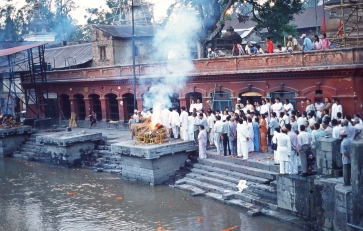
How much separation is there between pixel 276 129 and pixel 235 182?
2569mm

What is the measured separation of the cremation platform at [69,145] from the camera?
897 inches

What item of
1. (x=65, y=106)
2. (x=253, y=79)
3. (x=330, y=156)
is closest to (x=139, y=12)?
(x=65, y=106)

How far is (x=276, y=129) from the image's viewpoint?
567 inches

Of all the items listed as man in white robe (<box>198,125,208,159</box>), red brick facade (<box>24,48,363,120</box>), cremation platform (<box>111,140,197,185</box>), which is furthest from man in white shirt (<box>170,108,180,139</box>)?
red brick facade (<box>24,48,363,120</box>)

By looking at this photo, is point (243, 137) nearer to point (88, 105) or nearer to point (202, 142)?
point (202, 142)

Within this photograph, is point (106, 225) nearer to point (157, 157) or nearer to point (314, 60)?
point (157, 157)

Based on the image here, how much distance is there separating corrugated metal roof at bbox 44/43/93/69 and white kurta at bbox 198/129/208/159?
20.4 meters

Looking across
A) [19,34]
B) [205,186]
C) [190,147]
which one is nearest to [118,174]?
[190,147]

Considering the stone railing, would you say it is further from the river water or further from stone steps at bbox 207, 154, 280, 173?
the river water

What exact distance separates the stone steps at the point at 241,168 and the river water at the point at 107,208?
64.3 inches

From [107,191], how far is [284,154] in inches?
298

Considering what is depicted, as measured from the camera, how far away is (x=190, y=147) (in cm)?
1861

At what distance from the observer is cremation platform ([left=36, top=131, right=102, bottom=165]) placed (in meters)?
22.8

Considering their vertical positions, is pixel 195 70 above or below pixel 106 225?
above
